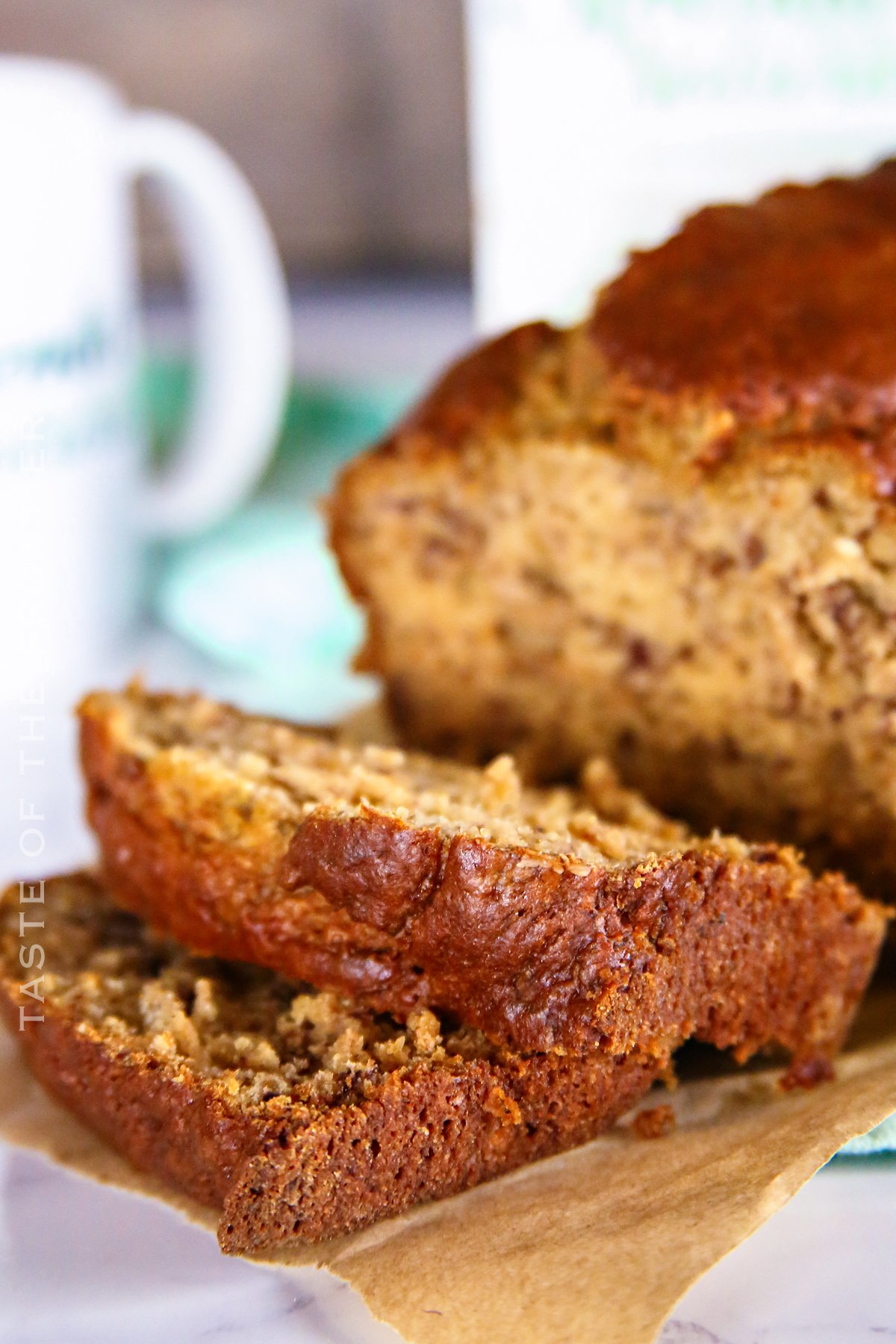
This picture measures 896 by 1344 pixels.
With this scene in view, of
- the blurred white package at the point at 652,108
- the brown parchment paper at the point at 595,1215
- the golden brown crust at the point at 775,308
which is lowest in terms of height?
the brown parchment paper at the point at 595,1215

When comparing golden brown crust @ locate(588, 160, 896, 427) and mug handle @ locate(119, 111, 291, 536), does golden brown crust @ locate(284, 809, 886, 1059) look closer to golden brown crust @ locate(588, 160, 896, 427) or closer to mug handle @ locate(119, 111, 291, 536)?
golden brown crust @ locate(588, 160, 896, 427)

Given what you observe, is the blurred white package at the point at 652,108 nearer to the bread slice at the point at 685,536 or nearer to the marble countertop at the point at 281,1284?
the bread slice at the point at 685,536

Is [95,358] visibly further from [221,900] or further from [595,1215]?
[595,1215]

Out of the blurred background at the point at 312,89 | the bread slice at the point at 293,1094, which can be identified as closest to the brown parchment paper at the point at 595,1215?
the bread slice at the point at 293,1094

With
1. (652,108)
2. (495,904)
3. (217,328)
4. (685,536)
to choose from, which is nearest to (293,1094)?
(495,904)

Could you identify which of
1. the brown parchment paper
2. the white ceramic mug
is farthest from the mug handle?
the brown parchment paper

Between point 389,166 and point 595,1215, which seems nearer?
point 595,1215
